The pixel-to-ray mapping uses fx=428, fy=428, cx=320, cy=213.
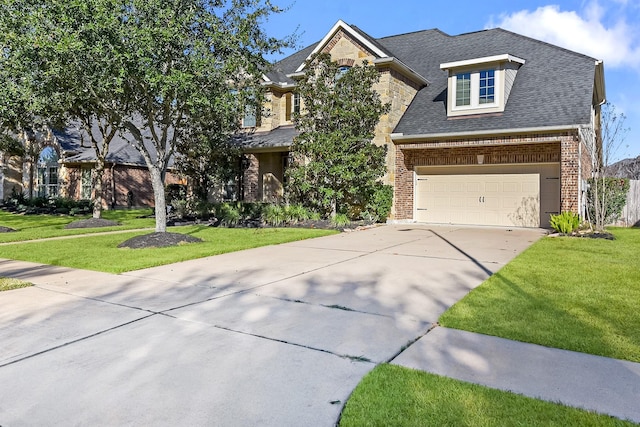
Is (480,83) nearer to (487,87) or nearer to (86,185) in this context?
(487,87)

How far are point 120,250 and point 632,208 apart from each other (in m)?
18.3

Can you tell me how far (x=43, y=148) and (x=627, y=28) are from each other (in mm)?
30818

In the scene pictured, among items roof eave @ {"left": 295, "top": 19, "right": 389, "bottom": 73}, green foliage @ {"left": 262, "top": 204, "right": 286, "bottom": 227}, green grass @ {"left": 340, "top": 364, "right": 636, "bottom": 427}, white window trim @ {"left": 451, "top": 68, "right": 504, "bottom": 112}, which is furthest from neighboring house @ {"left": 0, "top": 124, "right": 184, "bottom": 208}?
green grass @ {"left": 340, "top": 364, "right": 636, "bottom": 427}

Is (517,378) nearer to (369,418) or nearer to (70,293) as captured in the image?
(369,418)

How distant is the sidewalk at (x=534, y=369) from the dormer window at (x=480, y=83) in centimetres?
1305

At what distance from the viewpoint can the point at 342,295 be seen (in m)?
5.72

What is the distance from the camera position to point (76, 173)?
25.5m

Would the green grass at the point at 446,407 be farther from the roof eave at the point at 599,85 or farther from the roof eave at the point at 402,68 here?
the roof eave at the point at 599,85

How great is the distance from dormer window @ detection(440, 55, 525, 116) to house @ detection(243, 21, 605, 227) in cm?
4

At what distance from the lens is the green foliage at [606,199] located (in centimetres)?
1324

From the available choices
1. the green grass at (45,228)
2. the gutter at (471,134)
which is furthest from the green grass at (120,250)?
the gutter at (471,134)

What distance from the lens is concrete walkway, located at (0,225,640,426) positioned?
2.86m

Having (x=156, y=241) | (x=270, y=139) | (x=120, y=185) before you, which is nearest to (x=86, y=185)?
(x=120, y=185)

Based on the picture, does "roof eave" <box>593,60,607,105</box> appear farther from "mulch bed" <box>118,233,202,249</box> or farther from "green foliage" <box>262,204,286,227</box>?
"mulch bed" <box>118,233,202,249</box>
